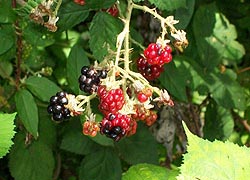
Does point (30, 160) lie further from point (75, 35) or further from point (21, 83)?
point (75, 35)

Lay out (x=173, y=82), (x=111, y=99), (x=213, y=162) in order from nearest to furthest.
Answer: (x=213, y=162), (x=111, y=99), (x=173, y=82)

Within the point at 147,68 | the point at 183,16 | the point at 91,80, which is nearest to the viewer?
the point at 91,80

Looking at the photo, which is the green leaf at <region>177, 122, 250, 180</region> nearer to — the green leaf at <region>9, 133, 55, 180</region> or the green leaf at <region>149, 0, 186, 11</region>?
the green leaf at <region>149, 0, 186, 11</region>

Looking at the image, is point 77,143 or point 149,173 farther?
point 77,143

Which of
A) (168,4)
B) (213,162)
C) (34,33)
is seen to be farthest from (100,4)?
(213,162)

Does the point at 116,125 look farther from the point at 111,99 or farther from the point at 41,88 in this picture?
the point at 41,88

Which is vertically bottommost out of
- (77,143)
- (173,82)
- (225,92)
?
(77,143)

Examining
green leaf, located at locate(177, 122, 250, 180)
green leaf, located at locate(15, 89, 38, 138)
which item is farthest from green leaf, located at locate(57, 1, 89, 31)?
green leaf, located at locate(177, 122, 250, 180)
